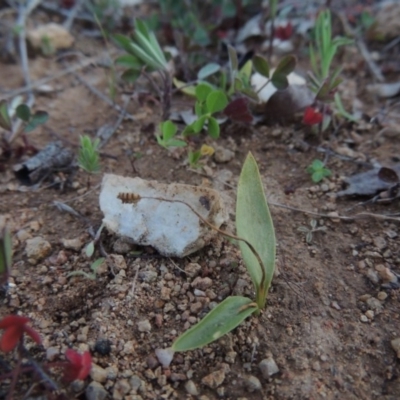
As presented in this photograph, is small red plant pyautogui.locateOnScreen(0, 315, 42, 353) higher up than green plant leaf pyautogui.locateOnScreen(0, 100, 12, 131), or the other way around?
green plant leaf pyautogui.locateOnScreen(0, 100, 12, 131)

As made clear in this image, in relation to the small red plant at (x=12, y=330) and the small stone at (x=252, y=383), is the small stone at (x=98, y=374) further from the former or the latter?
the small stone at (x=252, y=383)

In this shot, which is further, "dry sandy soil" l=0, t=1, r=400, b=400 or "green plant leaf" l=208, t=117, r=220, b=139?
"green plant leaf" l=208, t=117, r=220, b=139

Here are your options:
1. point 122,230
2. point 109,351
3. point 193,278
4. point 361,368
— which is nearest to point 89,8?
point 122,230

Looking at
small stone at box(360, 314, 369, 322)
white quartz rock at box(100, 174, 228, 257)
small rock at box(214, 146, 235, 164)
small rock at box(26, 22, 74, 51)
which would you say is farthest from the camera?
small rock at box(26, 22, 74, 51)

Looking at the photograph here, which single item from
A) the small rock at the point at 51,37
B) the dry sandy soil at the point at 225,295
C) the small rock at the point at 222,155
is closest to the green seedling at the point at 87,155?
the dry sandy soil at the point at 225,295

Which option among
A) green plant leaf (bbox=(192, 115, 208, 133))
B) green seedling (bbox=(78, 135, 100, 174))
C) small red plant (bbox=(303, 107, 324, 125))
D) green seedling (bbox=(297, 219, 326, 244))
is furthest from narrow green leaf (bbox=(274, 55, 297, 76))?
green seedling (bbox=(78, 135, 100, 174))

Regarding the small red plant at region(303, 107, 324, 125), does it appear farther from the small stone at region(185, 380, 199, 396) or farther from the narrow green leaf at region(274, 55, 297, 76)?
the small stone at region(185, 380, 199, 396)

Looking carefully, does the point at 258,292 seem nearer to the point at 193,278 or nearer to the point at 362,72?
the point at 193,278
